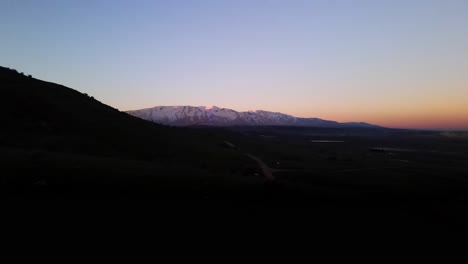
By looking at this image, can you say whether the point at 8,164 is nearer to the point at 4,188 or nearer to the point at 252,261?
the point at 4,188

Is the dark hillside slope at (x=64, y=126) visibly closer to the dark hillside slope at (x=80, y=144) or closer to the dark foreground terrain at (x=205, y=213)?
the dark hillside slope at (x=80, y=144)

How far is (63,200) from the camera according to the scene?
29.7 m

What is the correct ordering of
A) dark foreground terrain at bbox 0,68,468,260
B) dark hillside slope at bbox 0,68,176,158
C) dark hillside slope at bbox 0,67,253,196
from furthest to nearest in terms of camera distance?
dark hillside slope at bbox 0,68,176,158 < dark hillside slope at bbox 0,67,253,196 < dark foreground terrain at bbox 0,68,468,260

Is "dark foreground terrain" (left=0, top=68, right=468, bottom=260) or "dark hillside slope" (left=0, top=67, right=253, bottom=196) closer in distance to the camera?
"dark foreground terrain" (left=0, top=68, right=468, bottom=260)

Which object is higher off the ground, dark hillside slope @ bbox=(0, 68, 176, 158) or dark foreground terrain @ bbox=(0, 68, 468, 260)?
dark hillside slope @ bbox=(0, 68, 176, 158)

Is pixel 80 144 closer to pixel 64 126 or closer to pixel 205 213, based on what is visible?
pixel 64 126

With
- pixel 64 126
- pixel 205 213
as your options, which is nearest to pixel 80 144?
pixel 64 126

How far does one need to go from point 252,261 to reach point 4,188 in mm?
25364

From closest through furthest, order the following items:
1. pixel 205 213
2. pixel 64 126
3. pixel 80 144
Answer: pixel 205 213 → pixel 80 144 → pixel 64 126

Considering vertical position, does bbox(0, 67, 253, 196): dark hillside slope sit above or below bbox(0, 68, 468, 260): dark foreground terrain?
above

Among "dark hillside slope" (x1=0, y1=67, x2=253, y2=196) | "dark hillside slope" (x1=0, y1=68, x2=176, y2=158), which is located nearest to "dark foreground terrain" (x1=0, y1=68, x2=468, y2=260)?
"dark hillside slope" (x1=0, y1=67, x2=253, y2=196)

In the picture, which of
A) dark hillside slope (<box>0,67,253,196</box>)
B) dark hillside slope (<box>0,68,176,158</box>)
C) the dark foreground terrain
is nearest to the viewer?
the dark foreground terrain

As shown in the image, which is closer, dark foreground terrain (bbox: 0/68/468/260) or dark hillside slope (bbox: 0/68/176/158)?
dark foreground terrain (bbox: 0/68/468/260)

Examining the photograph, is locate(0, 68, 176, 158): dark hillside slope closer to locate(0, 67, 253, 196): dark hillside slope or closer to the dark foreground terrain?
locate(0, 67, 253, 196): dark hillside slope
